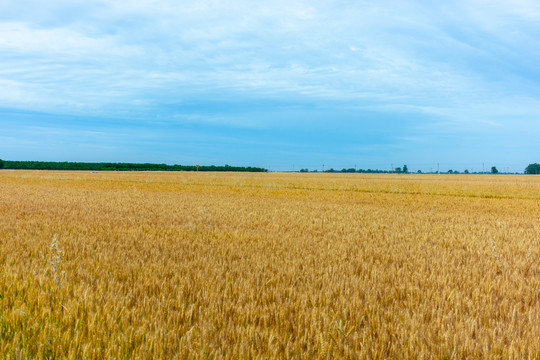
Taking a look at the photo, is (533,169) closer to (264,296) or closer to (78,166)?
(78,166)

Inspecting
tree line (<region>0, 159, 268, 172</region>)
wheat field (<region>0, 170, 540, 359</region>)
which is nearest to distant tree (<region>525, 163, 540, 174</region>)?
tree line (<region>0, 159, 268, 172</region>)

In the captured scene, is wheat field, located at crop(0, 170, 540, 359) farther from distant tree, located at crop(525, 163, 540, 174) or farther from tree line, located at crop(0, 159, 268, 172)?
distant tree, located at crop(525, 163, 540, 174)

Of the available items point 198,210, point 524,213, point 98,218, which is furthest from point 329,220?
point 524,213

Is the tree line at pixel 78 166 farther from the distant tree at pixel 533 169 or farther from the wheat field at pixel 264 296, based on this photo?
the distant tree at pixel 533 169

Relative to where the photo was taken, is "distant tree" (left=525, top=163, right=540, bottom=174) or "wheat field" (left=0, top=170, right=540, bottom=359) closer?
"wheat field" (left=0, top=170, right=540, bottom=359)

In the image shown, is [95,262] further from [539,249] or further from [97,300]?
[539,249]

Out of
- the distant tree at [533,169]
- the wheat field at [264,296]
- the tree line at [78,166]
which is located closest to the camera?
the wheat field at [264,296]

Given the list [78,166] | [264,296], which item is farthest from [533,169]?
[264,296]

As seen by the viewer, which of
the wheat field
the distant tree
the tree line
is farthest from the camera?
the distant tree

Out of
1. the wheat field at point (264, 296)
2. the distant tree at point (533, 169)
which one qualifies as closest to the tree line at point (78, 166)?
the wheat field at point (264, 296)

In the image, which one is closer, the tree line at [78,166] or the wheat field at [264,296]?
the wheat field at [264,296]

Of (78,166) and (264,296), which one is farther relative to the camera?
(78,166)

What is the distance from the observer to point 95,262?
524 cm

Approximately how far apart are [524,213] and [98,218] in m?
15.9
